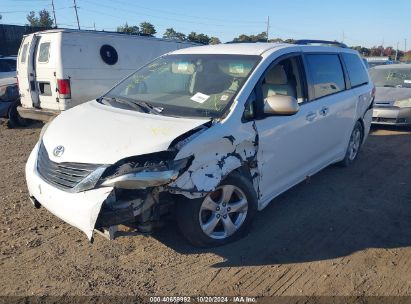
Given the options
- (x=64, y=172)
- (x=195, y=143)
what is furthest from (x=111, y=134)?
(x=195, y=143)

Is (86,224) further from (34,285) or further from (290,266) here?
(290,266)

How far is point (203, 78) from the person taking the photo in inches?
158

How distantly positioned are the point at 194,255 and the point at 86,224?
1.04 metres

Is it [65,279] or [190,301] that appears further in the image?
[65,279]

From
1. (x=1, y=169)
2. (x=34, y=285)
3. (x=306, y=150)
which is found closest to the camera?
(x=34, y=285)

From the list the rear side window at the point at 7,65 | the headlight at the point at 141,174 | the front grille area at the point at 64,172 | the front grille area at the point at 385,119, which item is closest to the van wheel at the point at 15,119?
the rear side window at the point at 7,65

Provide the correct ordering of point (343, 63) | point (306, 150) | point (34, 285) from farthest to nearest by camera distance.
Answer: point (343, 63) → point (306, 150) → point (34, 285)

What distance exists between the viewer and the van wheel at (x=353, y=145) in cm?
595

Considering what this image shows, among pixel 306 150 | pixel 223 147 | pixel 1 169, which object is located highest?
pixel 223 147

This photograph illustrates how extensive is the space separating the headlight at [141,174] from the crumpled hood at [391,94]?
7569 millimetres

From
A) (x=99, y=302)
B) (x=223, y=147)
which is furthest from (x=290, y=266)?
(x=99, y=302)

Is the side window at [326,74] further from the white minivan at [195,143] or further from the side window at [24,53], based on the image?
the side window at [24,53]

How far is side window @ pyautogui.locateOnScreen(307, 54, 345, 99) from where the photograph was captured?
15.2ft

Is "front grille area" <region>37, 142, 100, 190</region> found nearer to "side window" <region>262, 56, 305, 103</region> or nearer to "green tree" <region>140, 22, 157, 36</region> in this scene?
"side window" <region>262, 56, 305, 103</region>
